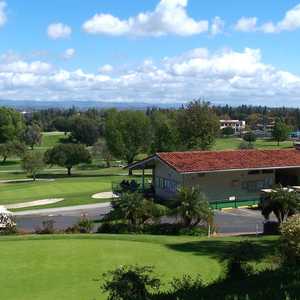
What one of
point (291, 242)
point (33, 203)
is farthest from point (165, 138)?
point (291, 242)

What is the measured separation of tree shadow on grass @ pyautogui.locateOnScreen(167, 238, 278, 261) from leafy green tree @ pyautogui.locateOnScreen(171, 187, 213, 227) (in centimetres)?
487

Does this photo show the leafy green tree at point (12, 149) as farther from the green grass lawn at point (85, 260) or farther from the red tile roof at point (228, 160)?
the green grass lawn at point (85, 260)

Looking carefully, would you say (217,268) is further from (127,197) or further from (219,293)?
(127,197)

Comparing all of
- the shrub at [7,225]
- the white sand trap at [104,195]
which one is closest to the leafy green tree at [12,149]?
the white sand trap at [104,195]

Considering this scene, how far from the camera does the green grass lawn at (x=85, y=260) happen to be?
646 inches

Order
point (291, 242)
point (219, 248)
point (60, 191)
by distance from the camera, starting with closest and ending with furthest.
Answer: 1. point (291, 242)
2. point (219, 248)
3. point (60, 191)

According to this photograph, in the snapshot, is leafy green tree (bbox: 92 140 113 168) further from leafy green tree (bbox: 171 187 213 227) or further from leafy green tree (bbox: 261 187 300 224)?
leafy green tree (bbox: 261 187 300 224)

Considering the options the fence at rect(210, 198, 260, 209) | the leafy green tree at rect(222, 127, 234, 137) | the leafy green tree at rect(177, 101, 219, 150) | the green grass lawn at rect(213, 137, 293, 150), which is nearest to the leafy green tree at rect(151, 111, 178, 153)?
the leafy green tree at rect(177, 101, 219, 150)

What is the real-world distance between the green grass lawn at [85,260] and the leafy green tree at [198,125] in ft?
191

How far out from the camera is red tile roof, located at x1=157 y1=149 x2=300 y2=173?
4722cm

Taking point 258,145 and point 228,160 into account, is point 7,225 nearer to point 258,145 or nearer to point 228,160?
point 228,160

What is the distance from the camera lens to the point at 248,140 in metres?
151

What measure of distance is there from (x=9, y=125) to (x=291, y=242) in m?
118

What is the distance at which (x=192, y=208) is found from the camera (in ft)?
98.2
